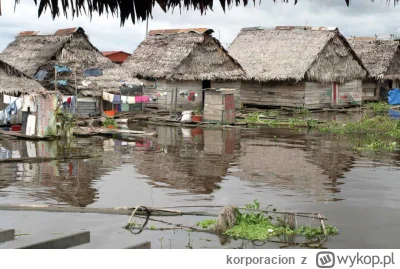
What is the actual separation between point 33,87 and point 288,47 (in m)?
14.4

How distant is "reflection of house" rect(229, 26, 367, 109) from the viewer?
1187 inches

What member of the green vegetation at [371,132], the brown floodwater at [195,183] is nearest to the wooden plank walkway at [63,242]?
the brown floodwater at [195,183]

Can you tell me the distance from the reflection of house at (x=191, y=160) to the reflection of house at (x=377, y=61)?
697 inches

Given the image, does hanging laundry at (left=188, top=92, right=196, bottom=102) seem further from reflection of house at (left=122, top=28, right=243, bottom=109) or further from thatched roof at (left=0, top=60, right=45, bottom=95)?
thatched roof at (left=0, top=60, right=45, bottom=95)

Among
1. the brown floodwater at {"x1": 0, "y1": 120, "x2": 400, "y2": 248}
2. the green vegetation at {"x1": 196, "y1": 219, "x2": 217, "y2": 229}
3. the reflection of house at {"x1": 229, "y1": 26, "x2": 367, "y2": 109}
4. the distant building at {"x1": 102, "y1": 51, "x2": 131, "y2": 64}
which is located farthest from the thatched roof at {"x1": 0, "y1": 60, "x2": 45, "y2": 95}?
the distant building at {"x1": 102, "y1": 51, "x2": 131, "y2": 64}

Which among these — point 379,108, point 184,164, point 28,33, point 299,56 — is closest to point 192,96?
point 299,56

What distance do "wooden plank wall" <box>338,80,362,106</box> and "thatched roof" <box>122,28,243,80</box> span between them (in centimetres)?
651

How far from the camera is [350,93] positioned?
33875mm

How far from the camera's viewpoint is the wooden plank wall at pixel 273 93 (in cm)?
3033

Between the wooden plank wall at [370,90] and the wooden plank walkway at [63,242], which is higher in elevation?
the wooden plank wall at [370,90]

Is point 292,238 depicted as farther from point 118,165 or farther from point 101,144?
point 101,144

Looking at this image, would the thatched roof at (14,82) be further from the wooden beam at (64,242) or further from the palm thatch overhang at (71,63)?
the wooden beam at (64,242)

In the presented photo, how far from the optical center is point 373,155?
16109 millimetres
